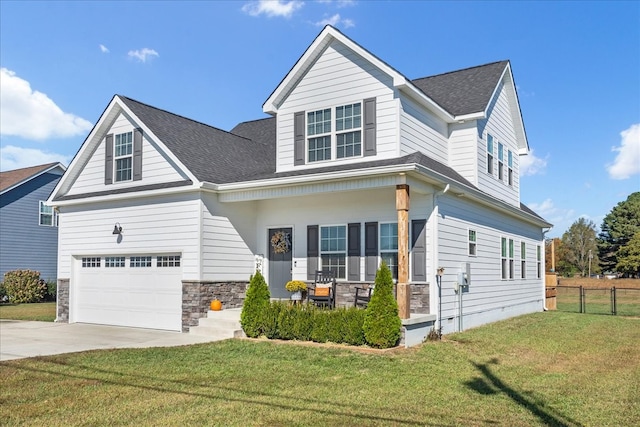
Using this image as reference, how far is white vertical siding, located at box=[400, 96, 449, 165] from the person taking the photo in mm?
12695

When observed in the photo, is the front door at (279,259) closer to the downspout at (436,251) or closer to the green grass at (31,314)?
the downspout at (436,251)

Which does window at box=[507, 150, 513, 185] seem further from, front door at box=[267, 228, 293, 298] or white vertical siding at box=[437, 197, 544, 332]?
front door at box=[267, 228, 293, 298]

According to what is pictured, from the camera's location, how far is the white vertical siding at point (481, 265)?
42.2 ft

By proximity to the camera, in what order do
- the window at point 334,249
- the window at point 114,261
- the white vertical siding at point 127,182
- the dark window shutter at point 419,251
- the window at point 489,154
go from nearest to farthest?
the dark window shutter at point 419,251 → the window at point 334,249 → the white vertical siding at point 127,182 → the window at point 114,261 → the window at point 489,154

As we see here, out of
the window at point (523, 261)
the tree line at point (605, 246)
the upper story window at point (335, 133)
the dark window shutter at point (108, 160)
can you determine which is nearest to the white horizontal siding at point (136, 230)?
the dark window shutter at point (108, 160)

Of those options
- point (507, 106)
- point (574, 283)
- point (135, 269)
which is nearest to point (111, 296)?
point (135, 269)

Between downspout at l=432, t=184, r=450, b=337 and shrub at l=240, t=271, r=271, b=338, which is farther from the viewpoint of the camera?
downspout at l=432, t=184, r=450, b=337

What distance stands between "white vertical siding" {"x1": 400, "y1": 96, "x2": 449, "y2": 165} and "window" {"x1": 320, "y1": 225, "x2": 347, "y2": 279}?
2.69 m

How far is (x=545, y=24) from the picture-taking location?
53.4 ft

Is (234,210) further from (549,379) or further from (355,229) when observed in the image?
(549,379)

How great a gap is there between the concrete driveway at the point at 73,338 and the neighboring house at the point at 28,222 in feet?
42.0

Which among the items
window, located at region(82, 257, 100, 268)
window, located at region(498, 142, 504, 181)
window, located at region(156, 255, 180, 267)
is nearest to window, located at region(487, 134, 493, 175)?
window, located at region(498, 142, 504, 181)

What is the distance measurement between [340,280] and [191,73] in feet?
34.4

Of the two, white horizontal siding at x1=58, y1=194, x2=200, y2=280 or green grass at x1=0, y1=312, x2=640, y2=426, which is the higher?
white horizontal siding at x1=58, y1=194, x2=200, y2=280
